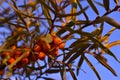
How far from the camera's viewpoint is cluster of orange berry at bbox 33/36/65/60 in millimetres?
711

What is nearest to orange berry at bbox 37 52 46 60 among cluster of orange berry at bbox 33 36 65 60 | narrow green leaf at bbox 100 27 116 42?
cluster of orange berry at bbox 33 36 65 60

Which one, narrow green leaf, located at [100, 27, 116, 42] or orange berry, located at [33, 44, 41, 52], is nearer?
orange berry, located at [33, 44, 41, 52]

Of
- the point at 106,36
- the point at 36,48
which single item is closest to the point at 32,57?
the point at 36,48

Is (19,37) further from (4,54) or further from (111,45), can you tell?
(111,45)

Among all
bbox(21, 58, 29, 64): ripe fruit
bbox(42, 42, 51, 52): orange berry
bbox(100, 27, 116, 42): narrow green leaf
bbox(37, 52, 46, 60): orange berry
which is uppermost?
bbox(100, 27, 116, 42): narrow green leaf

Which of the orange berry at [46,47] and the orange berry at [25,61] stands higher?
the orange berry at [46,47]

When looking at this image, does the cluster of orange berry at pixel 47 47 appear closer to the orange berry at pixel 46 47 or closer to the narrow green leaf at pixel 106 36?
the orange berry at pixel 46 47

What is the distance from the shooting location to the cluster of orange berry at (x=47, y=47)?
711 mm

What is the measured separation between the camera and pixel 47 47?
0.71m

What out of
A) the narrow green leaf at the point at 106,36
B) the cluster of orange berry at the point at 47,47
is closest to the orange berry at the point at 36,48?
the cluster of orange berry at the point at 47,47

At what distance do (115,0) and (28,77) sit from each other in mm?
295

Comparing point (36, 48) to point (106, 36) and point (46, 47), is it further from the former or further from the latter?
point (106, 36)

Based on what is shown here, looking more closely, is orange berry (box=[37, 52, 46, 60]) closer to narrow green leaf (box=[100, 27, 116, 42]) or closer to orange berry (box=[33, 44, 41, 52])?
orange berry (box=[33, 44, 41, 52])

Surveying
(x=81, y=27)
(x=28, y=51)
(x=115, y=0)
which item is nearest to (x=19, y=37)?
(x=28, y=51)
